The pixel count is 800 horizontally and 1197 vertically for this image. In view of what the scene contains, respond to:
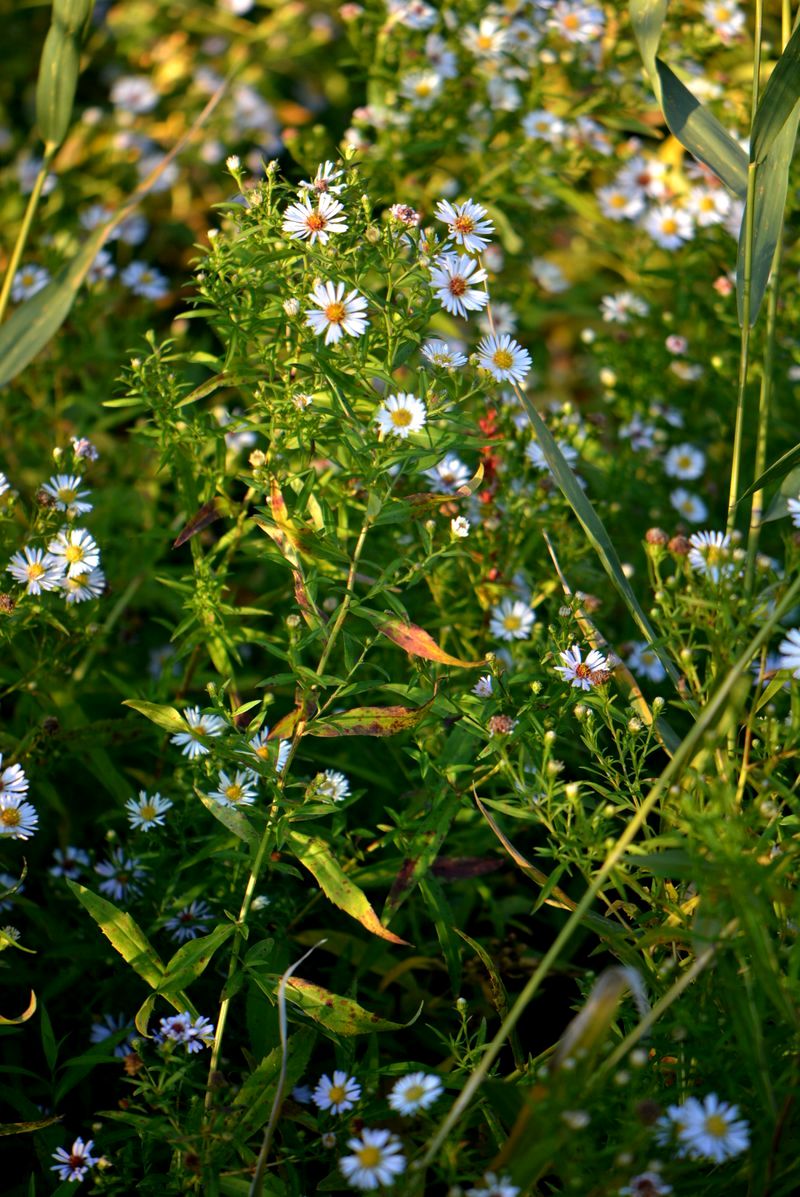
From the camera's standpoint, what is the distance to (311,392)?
1.46m

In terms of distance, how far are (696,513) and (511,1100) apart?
4.23 feet

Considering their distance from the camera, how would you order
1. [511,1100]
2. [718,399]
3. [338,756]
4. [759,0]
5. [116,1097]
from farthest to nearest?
[718,399] < [338,756] < [116,1097] < [759,0] < [511,1100]

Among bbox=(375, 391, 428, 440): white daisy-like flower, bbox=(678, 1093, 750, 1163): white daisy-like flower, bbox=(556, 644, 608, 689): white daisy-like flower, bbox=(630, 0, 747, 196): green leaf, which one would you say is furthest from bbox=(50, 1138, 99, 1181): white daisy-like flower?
bbox=(630, 0, 747, 196): green leaf

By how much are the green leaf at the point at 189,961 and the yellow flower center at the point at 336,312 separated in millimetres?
722

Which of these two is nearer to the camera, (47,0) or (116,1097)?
(116,1097)

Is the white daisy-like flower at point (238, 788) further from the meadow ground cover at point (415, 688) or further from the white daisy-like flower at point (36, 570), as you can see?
the white daisy-like flower at point (36, 570)

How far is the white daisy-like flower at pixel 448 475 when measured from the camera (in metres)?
1.80

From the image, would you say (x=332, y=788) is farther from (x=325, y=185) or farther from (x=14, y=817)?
(x=325, y=185)

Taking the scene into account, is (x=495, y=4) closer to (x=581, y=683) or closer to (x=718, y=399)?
(x=718, y=399)

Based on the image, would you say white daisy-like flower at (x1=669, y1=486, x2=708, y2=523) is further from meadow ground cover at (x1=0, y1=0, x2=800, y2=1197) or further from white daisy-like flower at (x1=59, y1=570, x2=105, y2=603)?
white daisy-like flower at (x1=59, y1=570, x2=105, y2=603)

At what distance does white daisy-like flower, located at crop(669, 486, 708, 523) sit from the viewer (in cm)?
A: 221

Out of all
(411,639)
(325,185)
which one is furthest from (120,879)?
(325,185)

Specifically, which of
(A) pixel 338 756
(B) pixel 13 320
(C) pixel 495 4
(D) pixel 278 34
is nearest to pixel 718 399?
(C) pixel 495 4

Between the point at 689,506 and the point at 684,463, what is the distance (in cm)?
16
